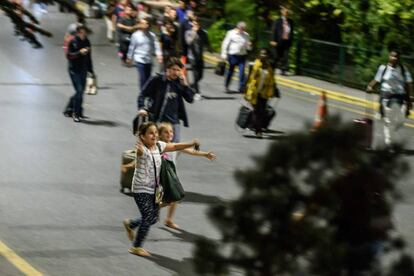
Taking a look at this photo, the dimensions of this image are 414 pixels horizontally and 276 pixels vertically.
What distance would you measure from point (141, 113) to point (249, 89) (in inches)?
225

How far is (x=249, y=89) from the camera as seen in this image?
20516mm

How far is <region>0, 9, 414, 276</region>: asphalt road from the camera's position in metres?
12.2

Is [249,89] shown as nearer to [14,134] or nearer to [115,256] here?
[14,134]

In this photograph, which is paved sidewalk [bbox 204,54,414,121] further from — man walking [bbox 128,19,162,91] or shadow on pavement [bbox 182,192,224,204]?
shadow on pavement [bbox 182,192,224,204]

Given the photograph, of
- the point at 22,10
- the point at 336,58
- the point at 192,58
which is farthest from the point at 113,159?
the point at 336,58

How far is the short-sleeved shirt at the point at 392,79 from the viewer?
20234mm

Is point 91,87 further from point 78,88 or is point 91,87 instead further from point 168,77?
point 168,77

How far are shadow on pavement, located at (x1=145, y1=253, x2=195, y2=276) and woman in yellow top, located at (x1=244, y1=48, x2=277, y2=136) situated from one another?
8.56 m

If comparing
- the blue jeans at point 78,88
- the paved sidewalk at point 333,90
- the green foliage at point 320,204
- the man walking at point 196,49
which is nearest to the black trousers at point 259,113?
the blue jeans at point 78,88

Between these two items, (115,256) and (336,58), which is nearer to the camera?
(115,256)

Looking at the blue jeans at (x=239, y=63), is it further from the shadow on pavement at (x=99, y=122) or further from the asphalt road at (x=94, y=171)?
the shadow on pavement at (x=99, y=122)

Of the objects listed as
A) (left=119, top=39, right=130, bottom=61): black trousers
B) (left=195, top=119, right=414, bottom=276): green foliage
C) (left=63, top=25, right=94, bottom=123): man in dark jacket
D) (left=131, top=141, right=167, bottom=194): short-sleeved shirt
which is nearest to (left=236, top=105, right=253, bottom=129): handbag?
(left=63, top=25, right=94, bottom=123): man in dark jacket

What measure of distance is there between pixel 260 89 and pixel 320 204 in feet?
51.5

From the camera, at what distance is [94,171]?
666 inches
